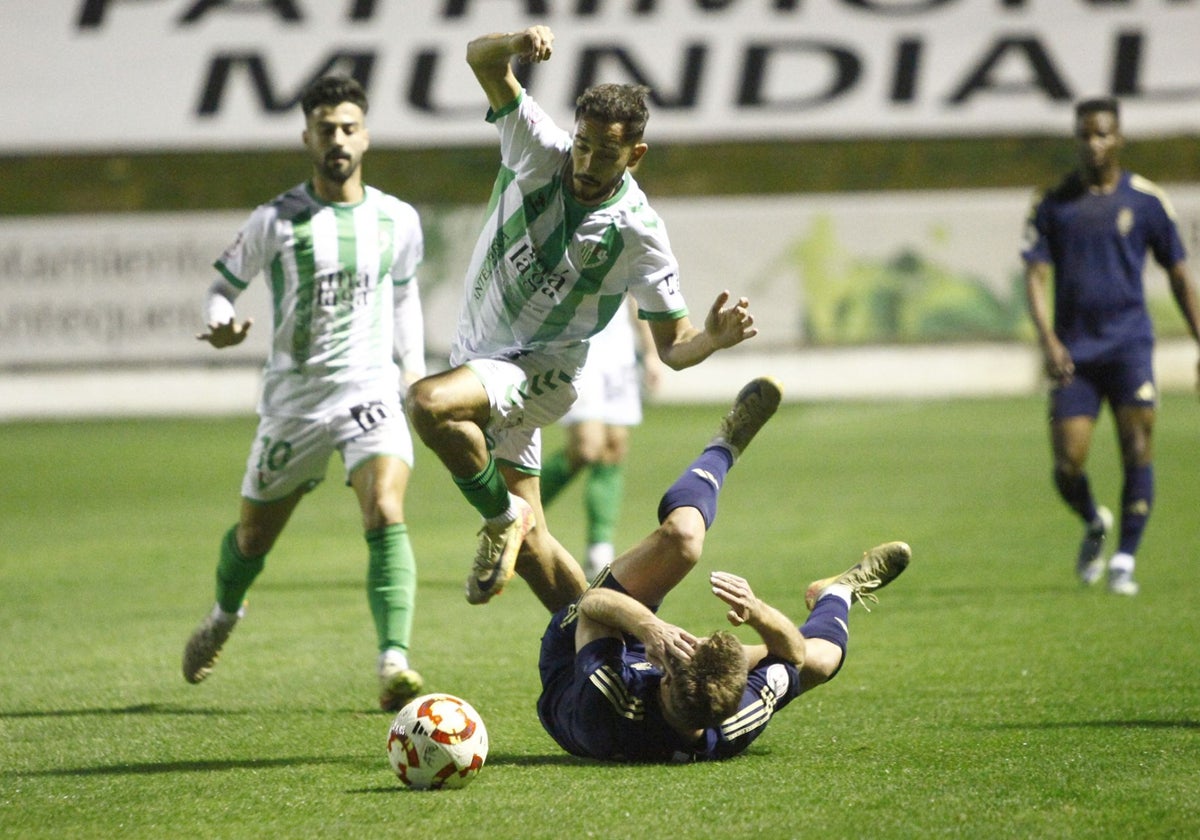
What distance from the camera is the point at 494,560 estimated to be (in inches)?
208

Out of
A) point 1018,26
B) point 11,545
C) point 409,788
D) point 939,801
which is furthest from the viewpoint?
point 1018,26

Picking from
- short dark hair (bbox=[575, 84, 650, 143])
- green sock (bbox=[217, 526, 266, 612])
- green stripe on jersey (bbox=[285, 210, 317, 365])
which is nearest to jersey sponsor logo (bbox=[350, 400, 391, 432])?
green stripe on jersey (bbox=[285, 210, 317, 365])

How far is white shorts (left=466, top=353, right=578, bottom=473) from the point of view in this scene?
17.4ft

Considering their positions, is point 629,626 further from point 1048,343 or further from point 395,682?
point 1048,343

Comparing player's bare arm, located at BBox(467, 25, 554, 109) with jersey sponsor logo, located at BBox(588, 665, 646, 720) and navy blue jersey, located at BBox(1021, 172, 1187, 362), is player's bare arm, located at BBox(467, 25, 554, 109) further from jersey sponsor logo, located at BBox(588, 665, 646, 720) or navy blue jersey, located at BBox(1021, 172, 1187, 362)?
navy blue jersey, located at BBox(1021, 172, 1187, 362)

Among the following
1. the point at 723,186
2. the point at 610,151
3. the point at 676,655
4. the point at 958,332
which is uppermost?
the point at 610,151

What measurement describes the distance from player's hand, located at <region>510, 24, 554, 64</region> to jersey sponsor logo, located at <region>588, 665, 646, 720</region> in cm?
178

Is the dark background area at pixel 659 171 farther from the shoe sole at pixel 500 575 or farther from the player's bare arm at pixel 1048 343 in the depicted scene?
the shoe sole at pixel 500 575

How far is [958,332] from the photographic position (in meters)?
23.0

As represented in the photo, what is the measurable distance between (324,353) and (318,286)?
9.4 inches

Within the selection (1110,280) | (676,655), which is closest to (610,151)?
(676,655)

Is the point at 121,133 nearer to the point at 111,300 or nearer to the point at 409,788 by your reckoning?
the point at 111,300

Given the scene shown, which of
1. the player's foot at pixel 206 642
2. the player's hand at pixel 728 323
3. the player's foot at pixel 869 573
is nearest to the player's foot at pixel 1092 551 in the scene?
the player's foot at pixel 869 573

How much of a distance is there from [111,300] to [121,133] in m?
3.16
